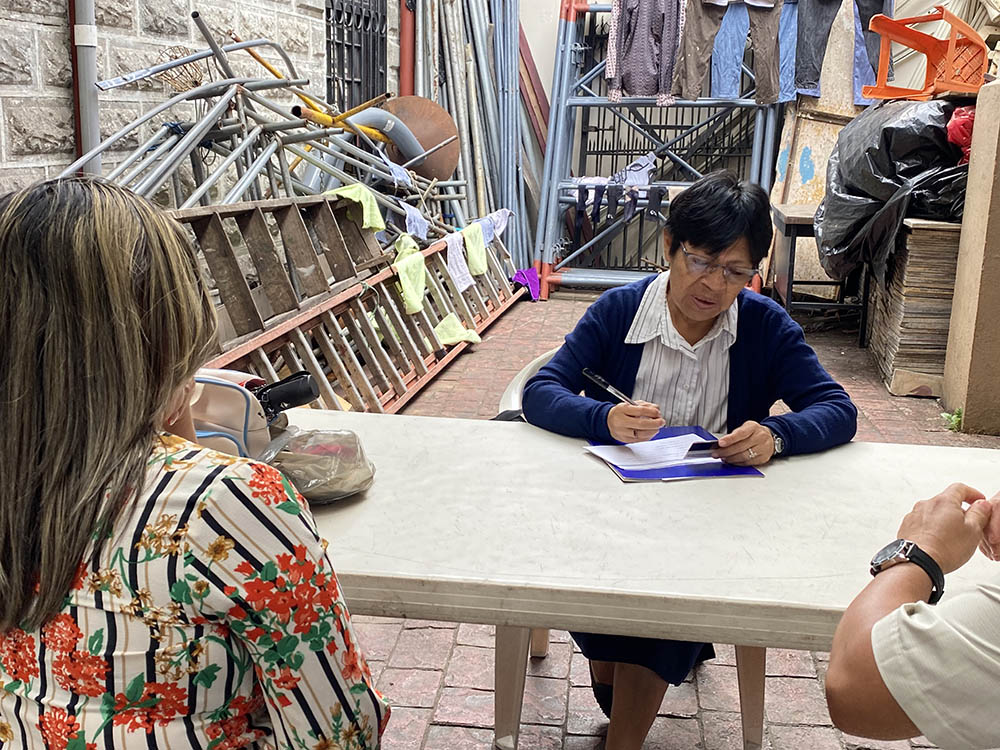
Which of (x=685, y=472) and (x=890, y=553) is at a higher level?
(x=890, y=553)

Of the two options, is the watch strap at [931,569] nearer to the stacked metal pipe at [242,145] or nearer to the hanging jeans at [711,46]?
the stacked metal pipe at [242,145]

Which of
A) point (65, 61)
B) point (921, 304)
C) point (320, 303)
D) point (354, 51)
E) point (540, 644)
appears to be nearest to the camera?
point (540, 644)

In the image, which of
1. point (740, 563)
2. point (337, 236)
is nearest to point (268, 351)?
point (337, 236)

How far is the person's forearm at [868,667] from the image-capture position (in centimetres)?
106

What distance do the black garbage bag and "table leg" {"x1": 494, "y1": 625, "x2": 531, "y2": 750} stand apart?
4443 millimetres

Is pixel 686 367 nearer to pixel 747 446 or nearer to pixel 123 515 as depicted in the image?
pixel 747 446

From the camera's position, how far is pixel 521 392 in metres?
2.69

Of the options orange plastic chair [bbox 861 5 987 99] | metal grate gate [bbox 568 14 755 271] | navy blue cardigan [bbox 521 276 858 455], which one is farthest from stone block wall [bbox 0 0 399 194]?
metal grate gate [bbox 568 14 755 271]

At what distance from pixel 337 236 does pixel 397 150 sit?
7.11ft

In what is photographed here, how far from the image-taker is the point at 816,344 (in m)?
7.19

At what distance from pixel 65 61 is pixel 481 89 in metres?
5.50

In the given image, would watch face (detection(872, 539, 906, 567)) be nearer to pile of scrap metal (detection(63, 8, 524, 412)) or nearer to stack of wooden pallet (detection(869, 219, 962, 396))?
pile of scrap metal (detection(63, 8, 524, 412))

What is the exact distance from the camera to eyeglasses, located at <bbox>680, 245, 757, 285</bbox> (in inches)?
91.5

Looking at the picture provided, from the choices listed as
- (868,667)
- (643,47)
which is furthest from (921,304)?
(868,667)
